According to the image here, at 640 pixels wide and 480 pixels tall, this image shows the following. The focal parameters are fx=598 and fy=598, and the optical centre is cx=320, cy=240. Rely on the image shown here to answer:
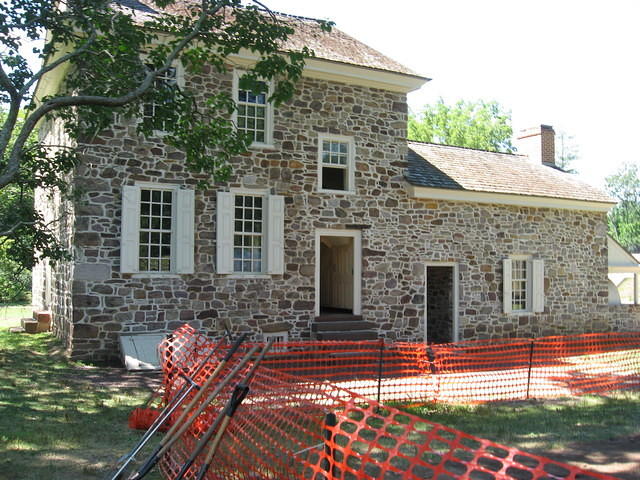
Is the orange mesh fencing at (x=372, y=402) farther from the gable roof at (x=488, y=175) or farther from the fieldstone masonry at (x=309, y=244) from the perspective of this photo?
the gable roof at (x=488, y=175)

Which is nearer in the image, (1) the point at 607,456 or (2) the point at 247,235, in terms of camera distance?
(1) the point at 607,456

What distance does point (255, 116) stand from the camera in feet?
43.7

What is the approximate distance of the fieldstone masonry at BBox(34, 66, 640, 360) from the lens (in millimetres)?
11625

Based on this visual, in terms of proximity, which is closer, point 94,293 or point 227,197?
point 94,293

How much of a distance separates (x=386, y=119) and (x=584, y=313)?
8.67 m

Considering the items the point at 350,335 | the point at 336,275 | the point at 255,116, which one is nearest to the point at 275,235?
the point at 255,116

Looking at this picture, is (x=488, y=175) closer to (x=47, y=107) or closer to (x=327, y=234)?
(x=327, y=234)

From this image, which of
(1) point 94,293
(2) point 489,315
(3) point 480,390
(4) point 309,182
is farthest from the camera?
(2) point 489,315

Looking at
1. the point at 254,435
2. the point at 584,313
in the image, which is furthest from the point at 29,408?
the point at 584,313

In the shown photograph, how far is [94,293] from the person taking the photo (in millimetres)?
11469

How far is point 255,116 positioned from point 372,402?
1046 cm

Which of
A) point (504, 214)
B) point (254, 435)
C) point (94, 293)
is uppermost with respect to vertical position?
point (504, 214)

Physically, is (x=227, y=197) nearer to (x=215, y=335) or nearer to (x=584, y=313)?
(x=215, y=335)

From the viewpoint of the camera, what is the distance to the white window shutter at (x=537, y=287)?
1675 centimetres
